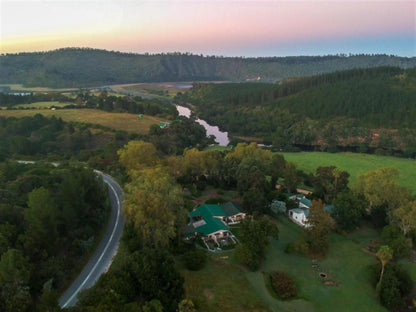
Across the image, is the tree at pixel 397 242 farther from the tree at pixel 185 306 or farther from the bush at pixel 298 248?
the tree at pixel 185 306

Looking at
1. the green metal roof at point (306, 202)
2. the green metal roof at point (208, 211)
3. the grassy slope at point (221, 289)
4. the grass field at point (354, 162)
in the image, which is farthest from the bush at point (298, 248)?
the grass field at point (354, 162)

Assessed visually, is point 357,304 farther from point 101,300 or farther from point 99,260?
point 99,260

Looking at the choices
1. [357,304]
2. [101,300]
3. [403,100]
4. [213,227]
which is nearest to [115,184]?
[213,227]

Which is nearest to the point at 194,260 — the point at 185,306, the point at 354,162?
the point at 185,306

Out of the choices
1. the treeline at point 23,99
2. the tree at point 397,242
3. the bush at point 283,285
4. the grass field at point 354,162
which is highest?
the treeline at point 23,99

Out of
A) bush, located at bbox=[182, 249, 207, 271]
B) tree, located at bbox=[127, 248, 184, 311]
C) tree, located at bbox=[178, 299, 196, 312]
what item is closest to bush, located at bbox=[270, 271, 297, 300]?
bush, located at bbox=[182, 249, 207, 271]

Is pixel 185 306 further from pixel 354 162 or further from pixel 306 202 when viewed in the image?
pixel 354 162

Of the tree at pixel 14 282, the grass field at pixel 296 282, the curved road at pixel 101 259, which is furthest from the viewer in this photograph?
the grass field at pixel 296 282
